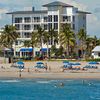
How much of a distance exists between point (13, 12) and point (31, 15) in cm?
648

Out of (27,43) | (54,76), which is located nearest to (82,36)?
(27,43)

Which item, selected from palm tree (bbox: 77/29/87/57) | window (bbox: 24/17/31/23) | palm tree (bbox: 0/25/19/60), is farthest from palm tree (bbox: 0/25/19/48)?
window (bbox: 24/17/31/23)

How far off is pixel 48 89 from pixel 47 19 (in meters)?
82.7

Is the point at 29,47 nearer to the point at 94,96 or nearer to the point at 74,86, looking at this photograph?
the point at 74,86

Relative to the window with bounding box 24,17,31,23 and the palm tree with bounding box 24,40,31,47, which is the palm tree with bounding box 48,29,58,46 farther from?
the window with bounding box 24,17,31,23

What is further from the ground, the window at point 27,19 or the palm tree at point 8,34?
the window at point 27,19

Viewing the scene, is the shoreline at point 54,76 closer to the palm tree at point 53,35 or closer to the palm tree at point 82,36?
the palm tree at point 53,35

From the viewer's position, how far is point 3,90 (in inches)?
2418

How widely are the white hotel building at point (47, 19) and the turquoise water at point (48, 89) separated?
238ft

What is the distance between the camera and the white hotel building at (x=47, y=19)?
14100cm

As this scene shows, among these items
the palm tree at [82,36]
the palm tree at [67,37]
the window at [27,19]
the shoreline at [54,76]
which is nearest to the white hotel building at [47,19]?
the window at [27,19]

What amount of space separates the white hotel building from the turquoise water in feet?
238

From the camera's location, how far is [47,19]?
14300 centimetres

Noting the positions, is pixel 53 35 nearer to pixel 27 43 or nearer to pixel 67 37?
pixel 67 37
